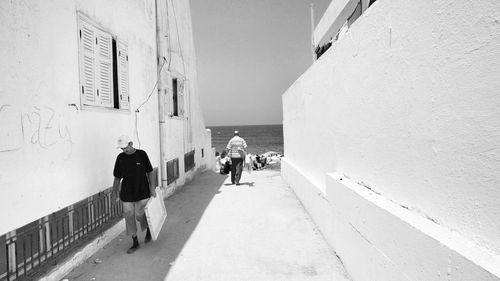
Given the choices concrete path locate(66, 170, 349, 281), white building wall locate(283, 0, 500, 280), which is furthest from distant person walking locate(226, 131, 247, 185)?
white building wall locate(283, 0, 500, 280)

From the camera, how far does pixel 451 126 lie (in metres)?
2.24

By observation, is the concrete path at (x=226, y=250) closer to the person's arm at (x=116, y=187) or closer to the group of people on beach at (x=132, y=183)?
the group of people on beach at (x=132, y=183)

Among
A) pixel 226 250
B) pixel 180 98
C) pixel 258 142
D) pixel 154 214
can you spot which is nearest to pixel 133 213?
pixel 154 214

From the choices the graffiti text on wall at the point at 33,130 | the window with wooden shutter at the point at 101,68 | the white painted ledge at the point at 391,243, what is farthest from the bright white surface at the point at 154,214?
the white painted ledge at the point at 391,243

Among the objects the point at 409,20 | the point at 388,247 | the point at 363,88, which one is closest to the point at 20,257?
the point at 388,247

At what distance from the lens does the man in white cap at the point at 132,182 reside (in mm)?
5078

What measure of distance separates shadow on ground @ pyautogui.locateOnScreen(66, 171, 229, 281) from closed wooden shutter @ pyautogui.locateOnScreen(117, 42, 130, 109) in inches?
103

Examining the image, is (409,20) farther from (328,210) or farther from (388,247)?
(328,210)

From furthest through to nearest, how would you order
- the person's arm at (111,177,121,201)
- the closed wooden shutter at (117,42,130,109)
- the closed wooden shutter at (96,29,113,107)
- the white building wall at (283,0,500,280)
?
the closed wooden shutter at (117,42,130,109)
the closed wooden shutter at (96,29,113,107)
the person's arm at (111,177,121,201)
the white building wall at (283,0,500,280)

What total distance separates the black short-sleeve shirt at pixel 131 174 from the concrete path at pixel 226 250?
933 mm

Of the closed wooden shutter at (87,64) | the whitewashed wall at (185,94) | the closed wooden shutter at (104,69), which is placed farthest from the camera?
the whitewashed wall at (185,94)

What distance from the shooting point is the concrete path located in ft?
14.3

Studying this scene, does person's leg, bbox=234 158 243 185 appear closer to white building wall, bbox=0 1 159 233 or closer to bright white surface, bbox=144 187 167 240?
bright white surface, bbox=144 187 167 240

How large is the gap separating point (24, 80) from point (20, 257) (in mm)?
2055
